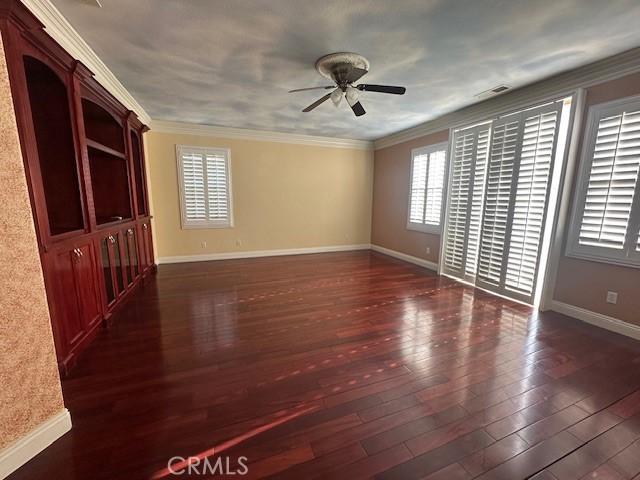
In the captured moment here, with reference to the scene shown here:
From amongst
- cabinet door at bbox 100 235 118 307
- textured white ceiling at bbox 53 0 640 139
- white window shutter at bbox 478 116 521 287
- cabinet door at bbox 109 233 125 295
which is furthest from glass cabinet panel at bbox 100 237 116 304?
white window shutter at bbox 478 116 521 287

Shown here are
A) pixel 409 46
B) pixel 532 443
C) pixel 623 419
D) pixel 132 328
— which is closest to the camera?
pixel 532 443

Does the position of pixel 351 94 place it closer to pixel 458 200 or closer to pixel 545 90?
pixel 545 90

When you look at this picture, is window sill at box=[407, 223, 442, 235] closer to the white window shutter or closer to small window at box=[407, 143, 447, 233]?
small window at box=[407, 143, 447, 233]

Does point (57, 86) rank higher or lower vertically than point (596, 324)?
higher

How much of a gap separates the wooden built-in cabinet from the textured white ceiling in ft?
1.47

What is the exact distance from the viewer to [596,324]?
115 inches

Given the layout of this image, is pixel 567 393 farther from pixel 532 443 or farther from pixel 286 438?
pixel 286 438

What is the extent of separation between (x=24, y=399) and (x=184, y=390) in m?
0.81

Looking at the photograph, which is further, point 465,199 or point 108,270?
point 465,199

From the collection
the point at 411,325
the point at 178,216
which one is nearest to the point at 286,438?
the point at 411,325

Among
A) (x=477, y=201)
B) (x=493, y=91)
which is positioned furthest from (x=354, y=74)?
(x=477, y=201)

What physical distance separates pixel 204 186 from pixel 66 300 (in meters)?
3.67

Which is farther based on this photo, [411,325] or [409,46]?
[411,325]

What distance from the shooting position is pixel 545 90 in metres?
3.21
